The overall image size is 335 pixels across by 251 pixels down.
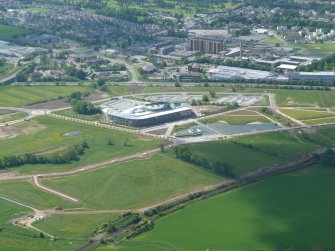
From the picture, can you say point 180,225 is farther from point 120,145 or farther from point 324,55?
point 324,55

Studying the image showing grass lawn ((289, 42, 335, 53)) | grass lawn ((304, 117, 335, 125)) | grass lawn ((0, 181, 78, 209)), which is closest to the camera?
grass lawn ((0, 181, 78, 209))

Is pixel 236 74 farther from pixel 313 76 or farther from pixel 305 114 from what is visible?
pixel 305 114

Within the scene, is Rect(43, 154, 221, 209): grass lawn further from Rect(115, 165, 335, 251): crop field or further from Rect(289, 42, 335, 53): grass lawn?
Rect(289, 42, 335, 53): grass lawn

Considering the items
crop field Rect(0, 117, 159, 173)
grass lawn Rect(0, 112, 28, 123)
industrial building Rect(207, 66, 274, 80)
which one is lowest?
crop field Rect(0, 117, 159, 173)

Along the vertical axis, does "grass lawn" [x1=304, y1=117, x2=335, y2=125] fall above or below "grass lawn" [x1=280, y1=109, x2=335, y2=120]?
below

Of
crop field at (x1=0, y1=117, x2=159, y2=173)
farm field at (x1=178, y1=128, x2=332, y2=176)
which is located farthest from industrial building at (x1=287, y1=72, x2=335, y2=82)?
crop field at (x1=0, y1=117, x2=159, y2=173)

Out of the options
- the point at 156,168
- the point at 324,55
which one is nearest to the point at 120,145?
the point at 156,168

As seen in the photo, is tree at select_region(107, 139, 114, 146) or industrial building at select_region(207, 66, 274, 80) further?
industrial building at select_region(207, 66, 274, 80)

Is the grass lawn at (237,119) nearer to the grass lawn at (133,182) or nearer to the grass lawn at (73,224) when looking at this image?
the grass lawn at (133,182)
